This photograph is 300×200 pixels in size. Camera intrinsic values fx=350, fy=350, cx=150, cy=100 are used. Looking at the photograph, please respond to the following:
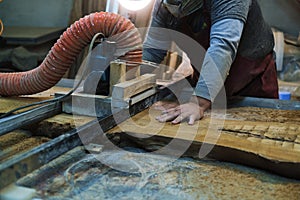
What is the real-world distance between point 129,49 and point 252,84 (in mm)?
1073

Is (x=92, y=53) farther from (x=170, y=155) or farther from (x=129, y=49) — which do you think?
(x=170, y=155)

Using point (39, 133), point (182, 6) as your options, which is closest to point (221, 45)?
point (182, 6)

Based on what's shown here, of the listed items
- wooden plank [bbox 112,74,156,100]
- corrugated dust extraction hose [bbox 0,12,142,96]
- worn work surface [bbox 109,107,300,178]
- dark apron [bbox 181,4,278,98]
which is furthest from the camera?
dark apron [bbox 181,4,278,98]

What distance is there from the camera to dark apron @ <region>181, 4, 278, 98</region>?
2.28 m

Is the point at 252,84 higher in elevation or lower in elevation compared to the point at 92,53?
lower

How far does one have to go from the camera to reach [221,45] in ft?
5.79

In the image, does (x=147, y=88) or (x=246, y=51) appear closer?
(x=147, y=88)

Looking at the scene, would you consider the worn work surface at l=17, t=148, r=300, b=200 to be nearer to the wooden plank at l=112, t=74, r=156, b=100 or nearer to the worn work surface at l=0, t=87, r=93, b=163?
the worn work surface at l=0, t=87, r=93, b=163

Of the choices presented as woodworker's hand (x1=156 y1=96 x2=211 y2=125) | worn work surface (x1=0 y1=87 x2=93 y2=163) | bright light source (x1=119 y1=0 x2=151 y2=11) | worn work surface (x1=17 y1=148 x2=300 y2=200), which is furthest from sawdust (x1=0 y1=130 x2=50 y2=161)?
bright light source (x1=119 y1=0 x2=151 y2=11)

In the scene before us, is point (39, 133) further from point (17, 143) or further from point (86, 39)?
point (86, 39)

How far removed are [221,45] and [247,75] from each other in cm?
66

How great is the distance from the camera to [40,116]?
156cm

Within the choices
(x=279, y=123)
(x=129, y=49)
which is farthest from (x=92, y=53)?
(x=279, y=123)

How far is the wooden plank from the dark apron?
508 mm
